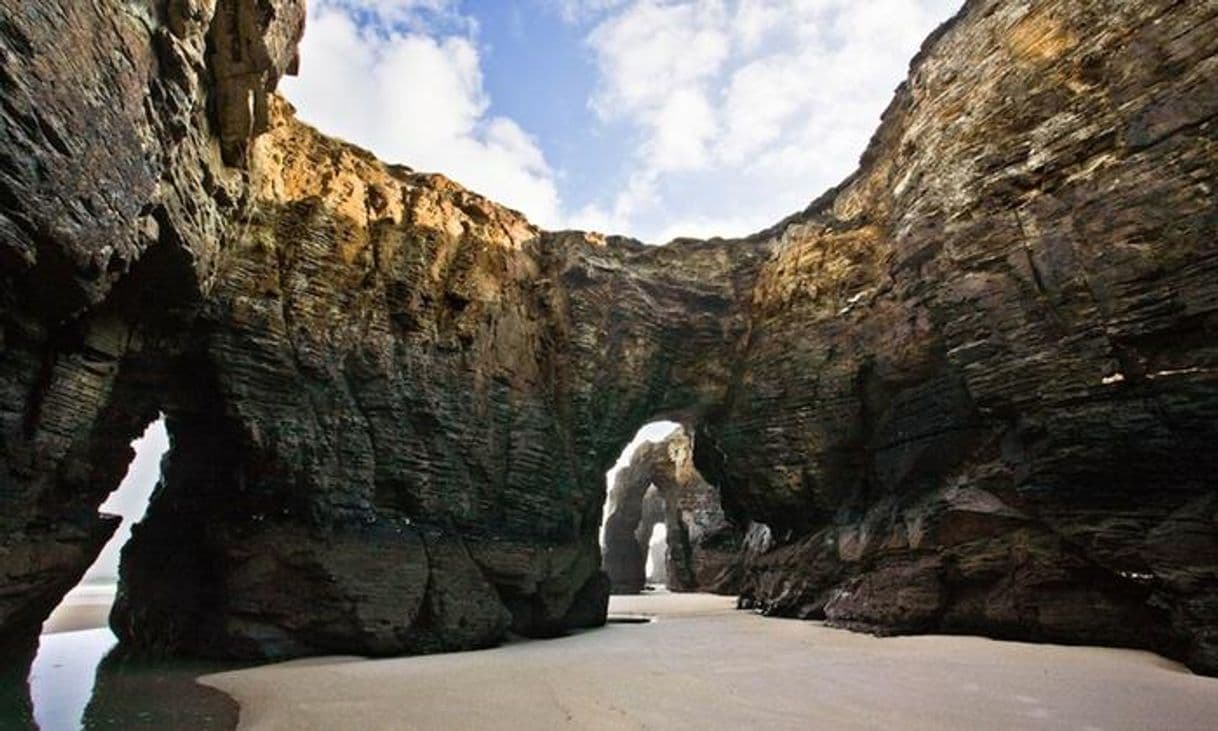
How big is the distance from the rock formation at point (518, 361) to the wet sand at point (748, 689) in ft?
5.34

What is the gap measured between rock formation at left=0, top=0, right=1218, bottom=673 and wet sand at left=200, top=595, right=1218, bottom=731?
163 cm

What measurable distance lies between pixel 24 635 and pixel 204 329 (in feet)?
18.2

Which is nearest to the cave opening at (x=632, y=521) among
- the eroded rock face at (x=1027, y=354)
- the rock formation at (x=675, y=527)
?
the rock formation at (x=675, y=527)

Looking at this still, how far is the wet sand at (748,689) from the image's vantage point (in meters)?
5.57

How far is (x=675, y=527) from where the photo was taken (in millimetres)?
38719

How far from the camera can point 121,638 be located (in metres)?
12.1

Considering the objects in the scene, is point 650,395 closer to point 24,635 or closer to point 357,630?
point 357,630

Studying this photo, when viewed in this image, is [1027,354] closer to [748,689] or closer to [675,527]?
[748,689]

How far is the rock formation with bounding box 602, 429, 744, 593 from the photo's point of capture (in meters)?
34.1

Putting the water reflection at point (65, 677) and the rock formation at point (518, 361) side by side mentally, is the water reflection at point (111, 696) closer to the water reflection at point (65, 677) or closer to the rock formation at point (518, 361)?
the water reflection at point (65, 677)

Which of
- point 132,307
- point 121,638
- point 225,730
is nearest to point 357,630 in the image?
point 225,730

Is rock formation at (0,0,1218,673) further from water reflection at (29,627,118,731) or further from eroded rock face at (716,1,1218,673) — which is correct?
water reflection at (29,627,118,731)

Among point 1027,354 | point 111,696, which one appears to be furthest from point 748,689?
point 111,696

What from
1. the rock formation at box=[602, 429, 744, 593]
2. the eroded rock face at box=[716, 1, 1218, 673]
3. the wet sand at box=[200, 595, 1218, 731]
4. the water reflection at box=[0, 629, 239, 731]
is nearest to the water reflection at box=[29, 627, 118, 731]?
the water reflection at box=[0, 629, 239, 731]
